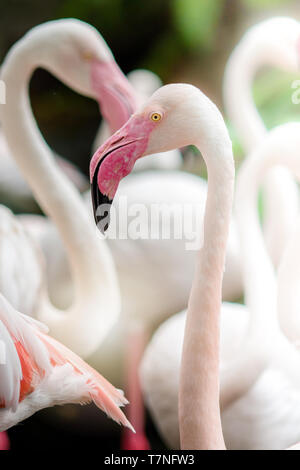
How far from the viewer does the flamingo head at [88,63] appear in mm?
1129

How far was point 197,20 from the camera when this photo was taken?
132 centimetres

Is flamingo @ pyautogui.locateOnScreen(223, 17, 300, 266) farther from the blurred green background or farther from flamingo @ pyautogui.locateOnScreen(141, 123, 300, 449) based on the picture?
flamingo @ pyautogui.locateOnScreen(141, 123, 300, 449)

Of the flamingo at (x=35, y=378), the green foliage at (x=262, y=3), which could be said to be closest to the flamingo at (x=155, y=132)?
the flamingo at (x=35, y=378)

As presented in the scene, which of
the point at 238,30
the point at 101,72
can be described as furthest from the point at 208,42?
the point at 101,72

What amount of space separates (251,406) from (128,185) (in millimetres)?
643

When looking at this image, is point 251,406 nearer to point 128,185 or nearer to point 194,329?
point 194,329

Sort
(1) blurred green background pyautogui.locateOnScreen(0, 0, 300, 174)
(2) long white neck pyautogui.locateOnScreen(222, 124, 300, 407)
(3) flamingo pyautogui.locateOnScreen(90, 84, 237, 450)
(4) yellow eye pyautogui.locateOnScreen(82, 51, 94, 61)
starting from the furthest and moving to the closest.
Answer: (1) blurred green background pyautogui.locateOnScreen(0, 0, 300, 174), (4) yellow eye pyautogui.locateOnScreen(82, 51, 94, 61), (2) long white neck pyautogui.locateOnScreen(222, 124, 300, 407), (3) flamingo pyautogui.locateOnScreen(90, 84, 237, 450)

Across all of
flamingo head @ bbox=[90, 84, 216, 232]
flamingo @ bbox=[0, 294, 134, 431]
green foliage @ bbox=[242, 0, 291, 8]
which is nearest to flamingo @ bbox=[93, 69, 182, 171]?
green foliage @ bbox=[242, 0, 291, 8]

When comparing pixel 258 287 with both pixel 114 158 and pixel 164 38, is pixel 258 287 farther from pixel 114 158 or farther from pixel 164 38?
pixel 164 38

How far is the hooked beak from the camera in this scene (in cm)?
81

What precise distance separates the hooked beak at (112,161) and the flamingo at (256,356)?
0.34m

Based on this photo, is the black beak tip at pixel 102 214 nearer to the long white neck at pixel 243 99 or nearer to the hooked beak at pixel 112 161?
the hooked beak at pixel 112 161

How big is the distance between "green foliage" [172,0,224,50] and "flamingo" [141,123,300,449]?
334 millimetres

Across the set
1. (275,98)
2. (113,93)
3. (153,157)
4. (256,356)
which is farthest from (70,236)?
(153,157)
